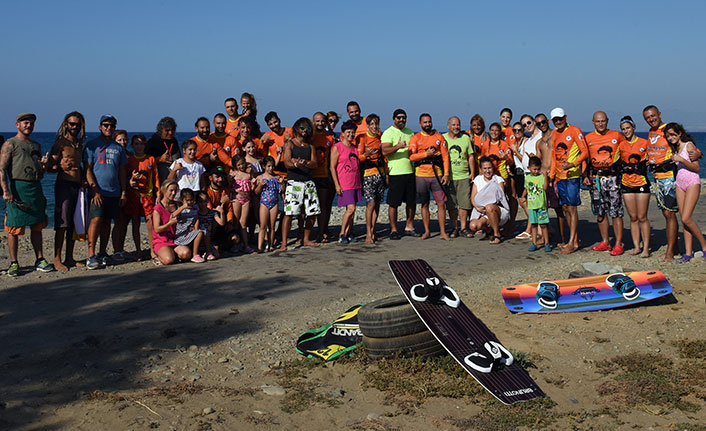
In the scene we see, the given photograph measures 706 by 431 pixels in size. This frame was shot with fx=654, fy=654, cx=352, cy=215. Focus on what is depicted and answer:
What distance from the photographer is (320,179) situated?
1092 cm

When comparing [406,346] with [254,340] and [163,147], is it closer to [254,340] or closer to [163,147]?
[254,340]

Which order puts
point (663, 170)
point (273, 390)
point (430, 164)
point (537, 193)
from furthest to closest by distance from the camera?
point (430, 164) < point (537, 193) < point (663, 170) < point (273, 390)

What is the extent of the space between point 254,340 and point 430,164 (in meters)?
6.10

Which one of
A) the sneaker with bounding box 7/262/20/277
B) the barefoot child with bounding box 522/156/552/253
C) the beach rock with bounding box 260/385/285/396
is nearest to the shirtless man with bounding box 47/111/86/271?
the sneaker with bounding box 7/262/20/277

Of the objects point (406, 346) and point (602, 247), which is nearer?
point (406, 346)

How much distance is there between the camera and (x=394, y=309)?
5562 mm

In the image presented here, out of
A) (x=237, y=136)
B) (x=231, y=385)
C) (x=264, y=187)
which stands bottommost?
(x=231, y=385)

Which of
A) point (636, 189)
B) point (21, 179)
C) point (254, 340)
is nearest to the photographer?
point (254, 340)

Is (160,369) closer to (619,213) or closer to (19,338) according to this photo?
(19,338)

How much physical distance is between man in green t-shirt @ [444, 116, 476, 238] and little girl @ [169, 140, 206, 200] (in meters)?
4.51

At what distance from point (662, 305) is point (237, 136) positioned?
666 centimetres

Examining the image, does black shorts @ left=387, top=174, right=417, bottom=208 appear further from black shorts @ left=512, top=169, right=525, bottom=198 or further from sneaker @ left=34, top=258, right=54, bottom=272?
sneaker @ left=34, top=258, right=54, bottom=272

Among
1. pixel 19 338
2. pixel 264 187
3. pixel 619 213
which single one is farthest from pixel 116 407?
pixel 619 213

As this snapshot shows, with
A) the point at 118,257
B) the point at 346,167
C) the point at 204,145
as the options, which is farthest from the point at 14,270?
the point at 346,167
